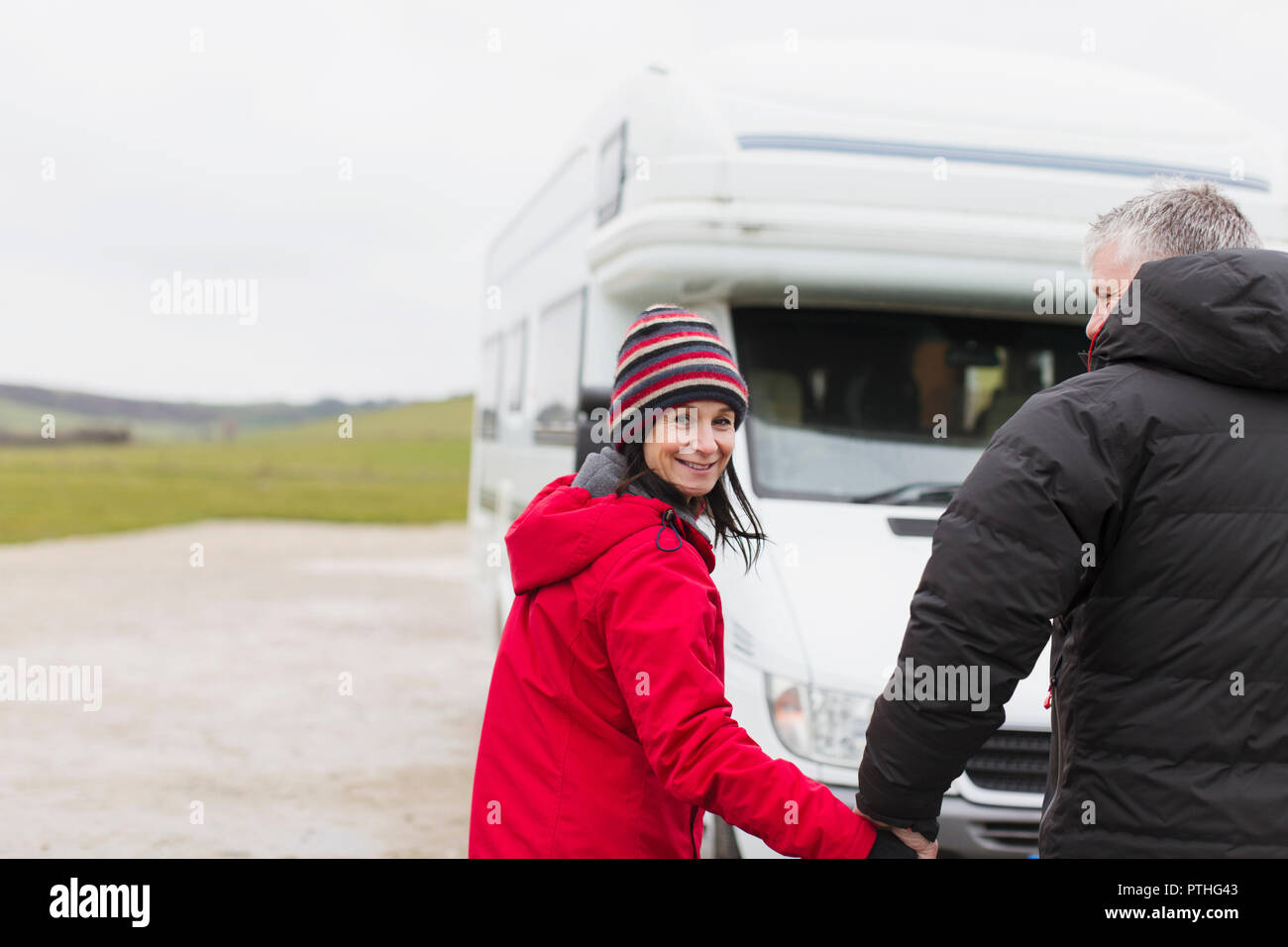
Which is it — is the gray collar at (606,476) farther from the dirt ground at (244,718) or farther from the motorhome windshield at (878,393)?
the dirt ground at (244,718)

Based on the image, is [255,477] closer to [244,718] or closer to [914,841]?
[244,718]

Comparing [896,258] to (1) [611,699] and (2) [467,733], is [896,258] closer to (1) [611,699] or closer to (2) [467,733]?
(1) [611,699]

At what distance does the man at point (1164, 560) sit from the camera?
195cm

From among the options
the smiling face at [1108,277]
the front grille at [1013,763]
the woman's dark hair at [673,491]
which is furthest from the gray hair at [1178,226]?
the front grille at [1013,763]

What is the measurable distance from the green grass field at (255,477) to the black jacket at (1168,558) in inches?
521

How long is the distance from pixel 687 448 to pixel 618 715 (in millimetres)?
487

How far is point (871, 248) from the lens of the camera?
14.5 feet

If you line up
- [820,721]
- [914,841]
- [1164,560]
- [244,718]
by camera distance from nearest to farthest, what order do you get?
[1164,560]
[914,841]
[820,721]
[244,718]

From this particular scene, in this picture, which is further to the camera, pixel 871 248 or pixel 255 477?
pixel 255 477

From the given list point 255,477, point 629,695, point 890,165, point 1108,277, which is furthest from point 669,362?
point 255,477

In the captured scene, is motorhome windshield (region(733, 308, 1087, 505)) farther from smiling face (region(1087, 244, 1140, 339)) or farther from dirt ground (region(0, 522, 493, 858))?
dirt ground (region(0, 522, 493, 858))

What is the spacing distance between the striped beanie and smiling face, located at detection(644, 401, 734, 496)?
0.02 metres

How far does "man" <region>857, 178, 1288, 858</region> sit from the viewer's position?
1947mm

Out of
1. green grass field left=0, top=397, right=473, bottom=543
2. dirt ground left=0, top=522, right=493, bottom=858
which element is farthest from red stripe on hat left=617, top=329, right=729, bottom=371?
green grass field left=0, top=397, right=473, bottom=543
